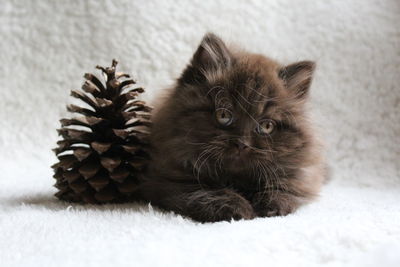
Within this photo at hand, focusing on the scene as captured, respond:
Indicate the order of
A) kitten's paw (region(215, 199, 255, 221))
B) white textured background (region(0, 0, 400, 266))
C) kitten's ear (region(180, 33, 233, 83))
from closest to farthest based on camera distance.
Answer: kitten's paw (region(215, 199, 255, 221))
kitten's ear (region(180, 33, 233, 83))
white textured background (region(0, 0, 400, 266))

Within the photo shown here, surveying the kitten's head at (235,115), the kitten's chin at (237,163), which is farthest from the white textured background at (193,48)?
the kitten's chin at (237,163)

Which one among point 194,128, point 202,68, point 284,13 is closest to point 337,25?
point 284,13

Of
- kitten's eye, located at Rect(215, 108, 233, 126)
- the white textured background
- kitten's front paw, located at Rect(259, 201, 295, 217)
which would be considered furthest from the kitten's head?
the white textured background

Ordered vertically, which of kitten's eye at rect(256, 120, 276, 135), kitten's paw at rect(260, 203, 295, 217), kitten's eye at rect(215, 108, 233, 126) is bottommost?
kitten's paw at rect(260, 203, 295, 217)

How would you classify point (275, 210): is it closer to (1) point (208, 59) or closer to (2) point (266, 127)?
(2) point (266, 127)

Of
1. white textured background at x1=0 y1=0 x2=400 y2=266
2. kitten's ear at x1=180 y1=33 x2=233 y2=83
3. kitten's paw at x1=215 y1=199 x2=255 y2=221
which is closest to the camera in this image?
kitten's paw at x1=215 y1=199 x2=255 y2=221

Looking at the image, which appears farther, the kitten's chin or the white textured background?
the white textured background

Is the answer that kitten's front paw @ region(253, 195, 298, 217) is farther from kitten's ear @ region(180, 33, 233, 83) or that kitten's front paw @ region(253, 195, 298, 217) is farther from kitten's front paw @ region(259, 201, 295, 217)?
kitten's ear @ region(180, 33, 233, 83)

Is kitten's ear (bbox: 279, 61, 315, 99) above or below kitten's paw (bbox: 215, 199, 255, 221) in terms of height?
above
